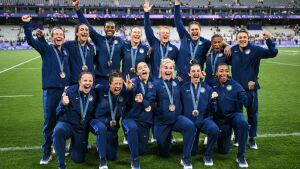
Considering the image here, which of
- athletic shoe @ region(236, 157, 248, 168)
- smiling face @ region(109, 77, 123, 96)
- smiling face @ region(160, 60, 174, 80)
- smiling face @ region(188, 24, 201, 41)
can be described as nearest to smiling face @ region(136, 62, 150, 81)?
smiling face @ region(160, 60, 174, 80)

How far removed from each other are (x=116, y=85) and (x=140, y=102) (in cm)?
41

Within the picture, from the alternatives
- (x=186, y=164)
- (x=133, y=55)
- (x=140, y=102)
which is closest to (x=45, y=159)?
(x=140, y=102)

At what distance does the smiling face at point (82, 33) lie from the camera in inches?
202

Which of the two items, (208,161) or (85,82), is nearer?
(85,82)

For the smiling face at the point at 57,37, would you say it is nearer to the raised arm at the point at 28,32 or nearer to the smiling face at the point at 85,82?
the raised arm at the point at 28,32

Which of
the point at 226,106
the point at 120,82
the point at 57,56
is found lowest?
the point at 226,106

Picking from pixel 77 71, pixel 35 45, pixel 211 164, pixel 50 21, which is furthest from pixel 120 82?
pixel 50 21

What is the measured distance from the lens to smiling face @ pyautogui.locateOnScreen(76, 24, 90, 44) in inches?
202

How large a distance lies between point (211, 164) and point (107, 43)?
2.55 m

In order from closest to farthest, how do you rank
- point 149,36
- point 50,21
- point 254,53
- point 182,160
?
point 182,160 → point 254,53 → point 149,36 → point 50,21

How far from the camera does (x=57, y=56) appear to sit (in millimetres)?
4996

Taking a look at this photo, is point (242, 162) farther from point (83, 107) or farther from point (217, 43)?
point (83, 107)

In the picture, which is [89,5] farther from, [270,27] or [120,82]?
[120,82]

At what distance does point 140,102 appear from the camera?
15.8 ft
